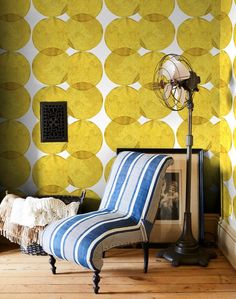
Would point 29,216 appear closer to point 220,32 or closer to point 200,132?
point 200,132

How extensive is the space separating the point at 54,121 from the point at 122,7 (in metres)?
1.01

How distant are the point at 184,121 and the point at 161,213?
73 centimetres

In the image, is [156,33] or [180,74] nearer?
[180,74]

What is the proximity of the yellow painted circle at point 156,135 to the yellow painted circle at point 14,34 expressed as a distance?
1132mm

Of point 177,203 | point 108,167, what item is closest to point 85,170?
point 108,167

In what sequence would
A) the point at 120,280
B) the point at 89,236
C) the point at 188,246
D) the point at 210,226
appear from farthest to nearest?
the point at 210,226 → the point at 188,246 → the point at 120,280 → the point at 89,236

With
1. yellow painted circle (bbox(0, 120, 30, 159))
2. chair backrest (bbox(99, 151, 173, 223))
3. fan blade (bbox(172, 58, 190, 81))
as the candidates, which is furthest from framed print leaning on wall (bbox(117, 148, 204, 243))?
yellow painted circle (bbox(0, 120, 30, 159))

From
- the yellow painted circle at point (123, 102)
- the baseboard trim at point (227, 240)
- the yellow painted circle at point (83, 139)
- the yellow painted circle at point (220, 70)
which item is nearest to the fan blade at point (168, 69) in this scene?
the yellow painted circle at point (123, 102)

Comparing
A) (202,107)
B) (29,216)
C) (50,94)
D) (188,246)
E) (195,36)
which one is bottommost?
(188,246)

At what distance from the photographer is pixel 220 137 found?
2986mm

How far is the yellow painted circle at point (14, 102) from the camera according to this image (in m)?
2.99

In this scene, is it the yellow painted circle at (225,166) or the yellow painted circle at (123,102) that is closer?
the yellow painted circle at (225,166)

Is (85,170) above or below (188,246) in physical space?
above

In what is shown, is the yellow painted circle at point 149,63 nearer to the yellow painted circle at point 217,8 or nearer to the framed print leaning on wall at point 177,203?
the yellow painted circle at point 217,8
